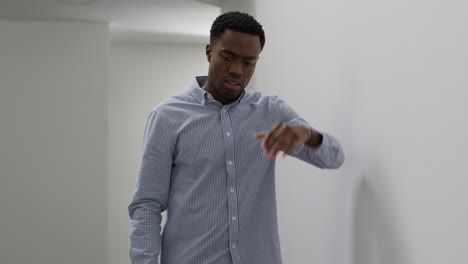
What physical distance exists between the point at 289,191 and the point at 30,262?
2889 mm

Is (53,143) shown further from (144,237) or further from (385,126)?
(385,126)

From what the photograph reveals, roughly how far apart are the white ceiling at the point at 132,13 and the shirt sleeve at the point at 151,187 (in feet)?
8.83

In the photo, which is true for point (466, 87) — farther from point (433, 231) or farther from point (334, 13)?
point (334, 13)

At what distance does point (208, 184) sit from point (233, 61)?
308 mm

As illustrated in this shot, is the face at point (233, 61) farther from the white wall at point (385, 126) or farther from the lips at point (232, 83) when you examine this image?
the white wall at point (385, 126)

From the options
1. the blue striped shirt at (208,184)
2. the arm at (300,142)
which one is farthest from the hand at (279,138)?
the blue striped shirt at (208,184)

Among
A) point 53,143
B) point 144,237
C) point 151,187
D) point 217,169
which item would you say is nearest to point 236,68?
point 217,169

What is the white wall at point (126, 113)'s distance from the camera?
572 centimetres

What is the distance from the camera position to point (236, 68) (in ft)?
4.79

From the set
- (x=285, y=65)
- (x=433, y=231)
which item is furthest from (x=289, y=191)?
(x=433, y=231)

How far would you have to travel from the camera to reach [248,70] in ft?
4.88

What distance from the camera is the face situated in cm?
147

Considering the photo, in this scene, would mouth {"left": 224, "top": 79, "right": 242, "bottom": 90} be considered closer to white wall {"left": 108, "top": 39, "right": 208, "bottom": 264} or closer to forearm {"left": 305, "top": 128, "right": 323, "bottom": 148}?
forearm {"left": 305, "top": 128, "right": 323, "bottom": 148}

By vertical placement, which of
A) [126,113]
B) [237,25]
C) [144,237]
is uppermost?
[237,25]
